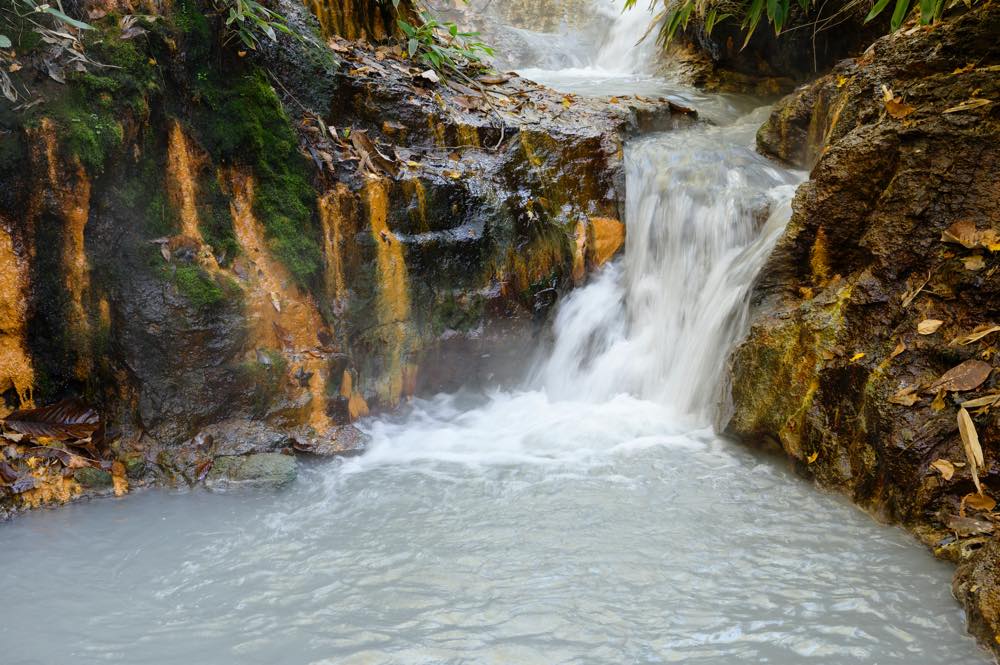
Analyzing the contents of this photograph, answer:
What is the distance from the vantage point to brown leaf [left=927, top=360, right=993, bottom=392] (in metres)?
3.33

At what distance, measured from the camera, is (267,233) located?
4.49 metres

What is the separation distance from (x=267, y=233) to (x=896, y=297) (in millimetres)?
3684

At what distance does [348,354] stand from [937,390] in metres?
3.43

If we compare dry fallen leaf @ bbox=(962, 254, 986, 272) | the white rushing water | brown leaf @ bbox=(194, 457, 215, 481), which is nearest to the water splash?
the white rushing water

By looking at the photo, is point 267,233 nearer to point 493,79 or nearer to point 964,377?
point 493,79

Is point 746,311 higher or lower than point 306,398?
higher

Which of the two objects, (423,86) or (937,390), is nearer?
(937,390)

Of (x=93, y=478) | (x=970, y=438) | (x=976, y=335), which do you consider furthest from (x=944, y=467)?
(x=93, y=478)

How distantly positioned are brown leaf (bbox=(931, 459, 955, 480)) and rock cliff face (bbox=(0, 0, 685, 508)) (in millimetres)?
2949

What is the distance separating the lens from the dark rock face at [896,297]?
3385 millimetres

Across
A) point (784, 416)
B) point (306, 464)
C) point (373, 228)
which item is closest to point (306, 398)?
point (306, 464)

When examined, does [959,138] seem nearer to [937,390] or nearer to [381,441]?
[937,390]

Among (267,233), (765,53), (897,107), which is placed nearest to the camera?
(897,107)

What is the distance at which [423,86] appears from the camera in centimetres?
561
